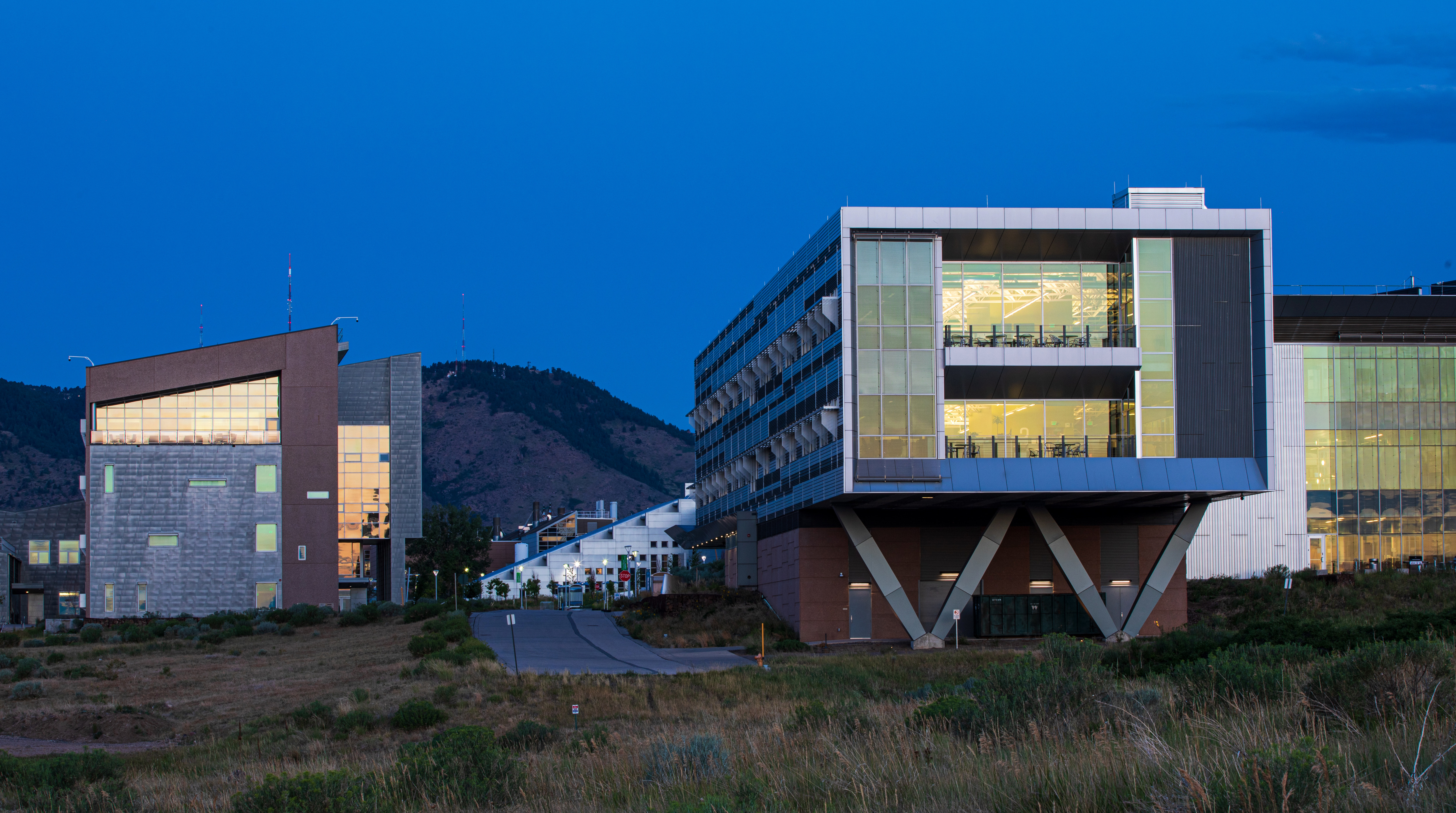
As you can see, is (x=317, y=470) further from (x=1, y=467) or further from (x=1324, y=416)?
(x=1, y=467)

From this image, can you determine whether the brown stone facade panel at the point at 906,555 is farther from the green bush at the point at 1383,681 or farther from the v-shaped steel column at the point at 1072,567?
the green bush at the point at 1383,681

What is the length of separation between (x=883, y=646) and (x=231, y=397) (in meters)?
43.8

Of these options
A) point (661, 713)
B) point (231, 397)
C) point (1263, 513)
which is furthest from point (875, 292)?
point (231, 397)

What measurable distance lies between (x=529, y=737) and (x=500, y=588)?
9755 cm

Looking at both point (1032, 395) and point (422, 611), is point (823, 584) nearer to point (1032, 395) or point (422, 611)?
point (1032, 395)

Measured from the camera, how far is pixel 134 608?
238 ft

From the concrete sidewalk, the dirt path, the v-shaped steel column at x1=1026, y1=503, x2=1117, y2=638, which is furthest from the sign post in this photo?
the v-shaped steel column at x1=1026, y1=503, x2=1117, y2=638

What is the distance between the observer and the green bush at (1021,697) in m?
15.8

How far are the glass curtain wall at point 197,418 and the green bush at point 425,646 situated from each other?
32238mm

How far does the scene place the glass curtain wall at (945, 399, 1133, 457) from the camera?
1911 inches

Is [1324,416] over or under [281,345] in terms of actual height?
under

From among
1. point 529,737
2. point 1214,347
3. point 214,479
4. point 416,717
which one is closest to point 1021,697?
point 529,737

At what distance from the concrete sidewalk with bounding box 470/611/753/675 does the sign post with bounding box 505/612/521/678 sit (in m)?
0.10

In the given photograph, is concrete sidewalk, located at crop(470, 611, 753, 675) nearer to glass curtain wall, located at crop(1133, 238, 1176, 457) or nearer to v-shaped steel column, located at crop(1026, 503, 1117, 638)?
v-shaped steel column, located at crop(1026, 503, 1117, 638)
